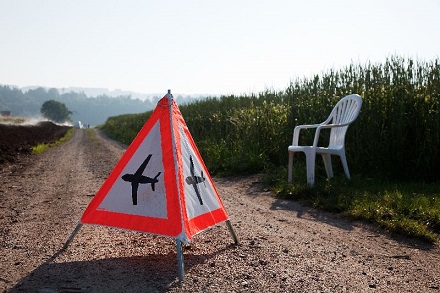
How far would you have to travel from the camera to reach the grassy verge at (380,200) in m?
5.19

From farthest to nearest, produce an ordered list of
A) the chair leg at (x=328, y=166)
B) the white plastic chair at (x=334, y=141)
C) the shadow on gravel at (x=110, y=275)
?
the chair leg at (x=328, y=166) < the white plastic chair at (x=334, y=141) < the shadow on gravel at (x=110, y=275)

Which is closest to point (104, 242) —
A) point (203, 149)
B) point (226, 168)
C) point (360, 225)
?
point (360, 225)

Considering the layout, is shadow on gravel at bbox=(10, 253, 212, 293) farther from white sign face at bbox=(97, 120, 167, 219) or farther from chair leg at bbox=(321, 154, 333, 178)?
chair leg at bbox=(321, 154, 333, 178)

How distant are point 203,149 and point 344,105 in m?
5.33

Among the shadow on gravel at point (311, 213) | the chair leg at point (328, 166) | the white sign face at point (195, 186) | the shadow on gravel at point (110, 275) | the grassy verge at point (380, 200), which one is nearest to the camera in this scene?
the shadow on gravel at point (110, 275)

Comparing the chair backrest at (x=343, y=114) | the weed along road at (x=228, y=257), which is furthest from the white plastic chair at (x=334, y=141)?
the weed along road at (x=228, y=257)

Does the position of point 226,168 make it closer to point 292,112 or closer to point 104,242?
point 292,112

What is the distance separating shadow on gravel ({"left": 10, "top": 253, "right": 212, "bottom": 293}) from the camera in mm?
3350

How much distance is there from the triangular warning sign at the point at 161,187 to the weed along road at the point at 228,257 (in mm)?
354

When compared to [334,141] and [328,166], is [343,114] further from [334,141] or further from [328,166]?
[328,166]

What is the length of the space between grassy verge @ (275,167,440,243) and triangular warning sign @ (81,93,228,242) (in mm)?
2255

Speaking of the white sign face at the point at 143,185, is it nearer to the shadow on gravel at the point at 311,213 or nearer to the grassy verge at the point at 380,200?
the shadow on gravel at the point at 311,213

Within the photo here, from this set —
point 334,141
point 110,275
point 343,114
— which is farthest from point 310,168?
point 110,275

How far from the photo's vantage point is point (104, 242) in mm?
4590
